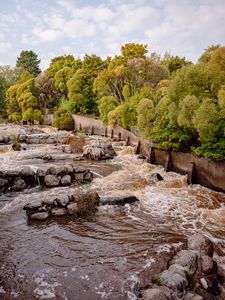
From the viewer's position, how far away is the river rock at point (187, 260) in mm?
6680

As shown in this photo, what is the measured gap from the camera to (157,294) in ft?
18.3

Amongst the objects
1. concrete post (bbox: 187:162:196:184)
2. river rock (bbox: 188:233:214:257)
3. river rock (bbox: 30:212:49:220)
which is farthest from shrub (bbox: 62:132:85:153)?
river rock (bbox: 188:233:214:257)

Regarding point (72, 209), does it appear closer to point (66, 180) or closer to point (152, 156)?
point (66, 180)

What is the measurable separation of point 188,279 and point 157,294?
111 cm

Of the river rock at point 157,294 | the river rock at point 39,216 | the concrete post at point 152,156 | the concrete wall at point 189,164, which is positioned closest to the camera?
the river rock at point 157,294

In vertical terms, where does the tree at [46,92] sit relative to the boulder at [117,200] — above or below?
above

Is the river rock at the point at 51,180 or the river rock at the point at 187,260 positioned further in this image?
the river rock at the point at 51,180

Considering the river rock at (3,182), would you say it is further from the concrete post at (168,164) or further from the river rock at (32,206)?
the concrete post at (168,164)

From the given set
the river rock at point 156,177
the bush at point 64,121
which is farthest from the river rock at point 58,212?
the bush at point 64,121

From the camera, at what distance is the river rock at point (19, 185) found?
43.7 feet

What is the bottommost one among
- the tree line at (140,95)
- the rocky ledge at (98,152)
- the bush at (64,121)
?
the rocky ledge at (98,152)

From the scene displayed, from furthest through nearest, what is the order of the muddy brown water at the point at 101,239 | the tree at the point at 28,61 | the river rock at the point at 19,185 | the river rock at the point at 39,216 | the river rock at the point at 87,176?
the tree at the point at 28,61
the river rock at the point at 87,176
the river rock at the point at 19,185
the river rock at the point at 39,216
the muddy brown water at the point at 101,239

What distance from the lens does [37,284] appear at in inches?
255

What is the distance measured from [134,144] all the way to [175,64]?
55.5ft
